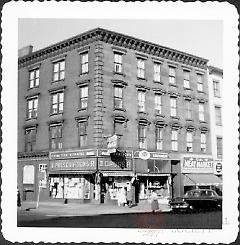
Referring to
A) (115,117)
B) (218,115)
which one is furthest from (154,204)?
(218,115)

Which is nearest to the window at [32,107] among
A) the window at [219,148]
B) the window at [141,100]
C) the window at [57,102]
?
the window at [57,102]

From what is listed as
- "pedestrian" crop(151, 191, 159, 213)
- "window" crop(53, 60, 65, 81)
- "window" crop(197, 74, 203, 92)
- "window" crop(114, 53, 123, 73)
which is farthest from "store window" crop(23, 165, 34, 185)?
"window" crop(197, 74, 203, 92)

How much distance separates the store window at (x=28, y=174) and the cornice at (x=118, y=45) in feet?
8.98

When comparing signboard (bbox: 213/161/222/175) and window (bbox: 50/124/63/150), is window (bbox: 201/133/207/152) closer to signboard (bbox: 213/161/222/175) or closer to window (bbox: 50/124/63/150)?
signboard (bbox: 213/161/222/175)

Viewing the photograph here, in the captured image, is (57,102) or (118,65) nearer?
(118,65)

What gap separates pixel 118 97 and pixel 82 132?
149cm

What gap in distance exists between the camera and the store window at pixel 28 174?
13008mm

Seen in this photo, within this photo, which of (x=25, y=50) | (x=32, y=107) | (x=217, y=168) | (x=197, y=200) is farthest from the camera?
(x=197, y=200)

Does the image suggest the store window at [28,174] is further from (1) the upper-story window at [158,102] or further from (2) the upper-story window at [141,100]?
(1) the upper-story window at [158,102]

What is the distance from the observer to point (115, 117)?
13.8m

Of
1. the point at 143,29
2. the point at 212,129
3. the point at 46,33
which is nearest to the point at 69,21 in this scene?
the point at 46,33

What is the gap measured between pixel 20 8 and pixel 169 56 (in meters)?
4.29

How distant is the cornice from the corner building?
0.10 ft

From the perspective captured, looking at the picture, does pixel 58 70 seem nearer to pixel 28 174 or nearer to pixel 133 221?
pixel 28 174
